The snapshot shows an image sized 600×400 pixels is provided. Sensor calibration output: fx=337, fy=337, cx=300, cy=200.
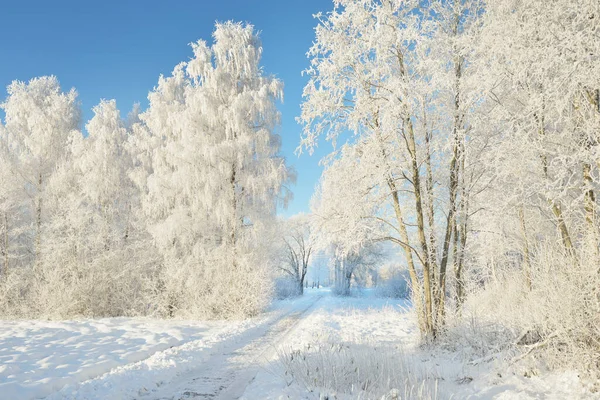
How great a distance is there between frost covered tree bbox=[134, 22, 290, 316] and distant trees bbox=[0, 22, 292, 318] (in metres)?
0.05

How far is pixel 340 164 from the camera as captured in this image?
8539mm

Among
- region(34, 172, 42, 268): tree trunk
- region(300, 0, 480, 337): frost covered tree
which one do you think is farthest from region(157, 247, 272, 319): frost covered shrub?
region(300, 0, 480, 337): frost covered tree

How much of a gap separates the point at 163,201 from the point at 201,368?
9781 mm

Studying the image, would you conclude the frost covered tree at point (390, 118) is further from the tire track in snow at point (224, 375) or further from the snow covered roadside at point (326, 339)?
the tire track in snow at point (224, 375)

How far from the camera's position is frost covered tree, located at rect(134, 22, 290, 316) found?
45.7 ft

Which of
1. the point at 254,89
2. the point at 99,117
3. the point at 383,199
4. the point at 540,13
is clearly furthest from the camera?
the point at 99,117

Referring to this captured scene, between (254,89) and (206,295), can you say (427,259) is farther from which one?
(254,89)

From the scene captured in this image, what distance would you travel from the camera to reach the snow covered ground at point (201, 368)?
4.60 meters

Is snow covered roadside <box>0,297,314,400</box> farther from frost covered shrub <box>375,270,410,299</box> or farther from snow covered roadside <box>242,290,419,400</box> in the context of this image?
frost covered shrub <box>375,270,410,299</box>

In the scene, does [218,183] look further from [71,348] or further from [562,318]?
[562,318]

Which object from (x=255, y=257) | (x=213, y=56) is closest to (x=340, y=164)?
(x=255, y=257)

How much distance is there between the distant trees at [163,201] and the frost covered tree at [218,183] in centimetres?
5

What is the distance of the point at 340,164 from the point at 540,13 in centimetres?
479

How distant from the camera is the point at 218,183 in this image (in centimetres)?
1430
